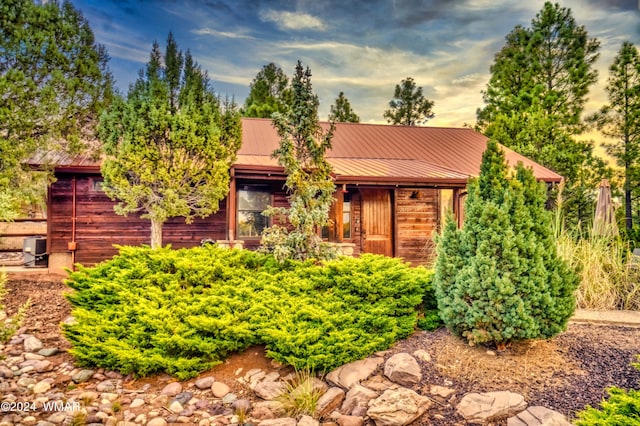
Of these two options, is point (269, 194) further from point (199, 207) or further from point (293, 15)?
point (293, 15)

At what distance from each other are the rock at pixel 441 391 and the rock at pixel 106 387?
3.40 m

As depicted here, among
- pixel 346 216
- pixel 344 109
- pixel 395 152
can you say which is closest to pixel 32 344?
pixel 346 216

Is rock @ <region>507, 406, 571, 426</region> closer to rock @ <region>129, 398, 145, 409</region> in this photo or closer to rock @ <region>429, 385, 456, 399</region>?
rock @ <region>429, 385, 456, 399</region>

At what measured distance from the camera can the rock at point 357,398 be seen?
369cm

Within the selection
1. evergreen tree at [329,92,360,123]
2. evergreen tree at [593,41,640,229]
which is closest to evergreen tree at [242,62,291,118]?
evergreen tree at [329,92,360,123]

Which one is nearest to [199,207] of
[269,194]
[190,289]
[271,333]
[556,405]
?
[269,194]

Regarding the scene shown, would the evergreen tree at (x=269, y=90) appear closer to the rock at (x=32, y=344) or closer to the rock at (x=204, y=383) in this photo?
the rock at (x=32, y=344)

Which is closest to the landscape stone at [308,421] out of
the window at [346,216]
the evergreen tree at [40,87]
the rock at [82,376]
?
the rock at [82,376]

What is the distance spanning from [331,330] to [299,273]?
1.21 metres

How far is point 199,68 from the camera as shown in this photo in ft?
28.8

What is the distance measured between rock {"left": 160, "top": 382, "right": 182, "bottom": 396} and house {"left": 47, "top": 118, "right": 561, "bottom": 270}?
13.9ft

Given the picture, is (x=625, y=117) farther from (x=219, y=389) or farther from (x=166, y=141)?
(x=219, y=389)

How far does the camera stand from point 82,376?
15.2 feet

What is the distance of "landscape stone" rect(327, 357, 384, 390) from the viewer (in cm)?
406
